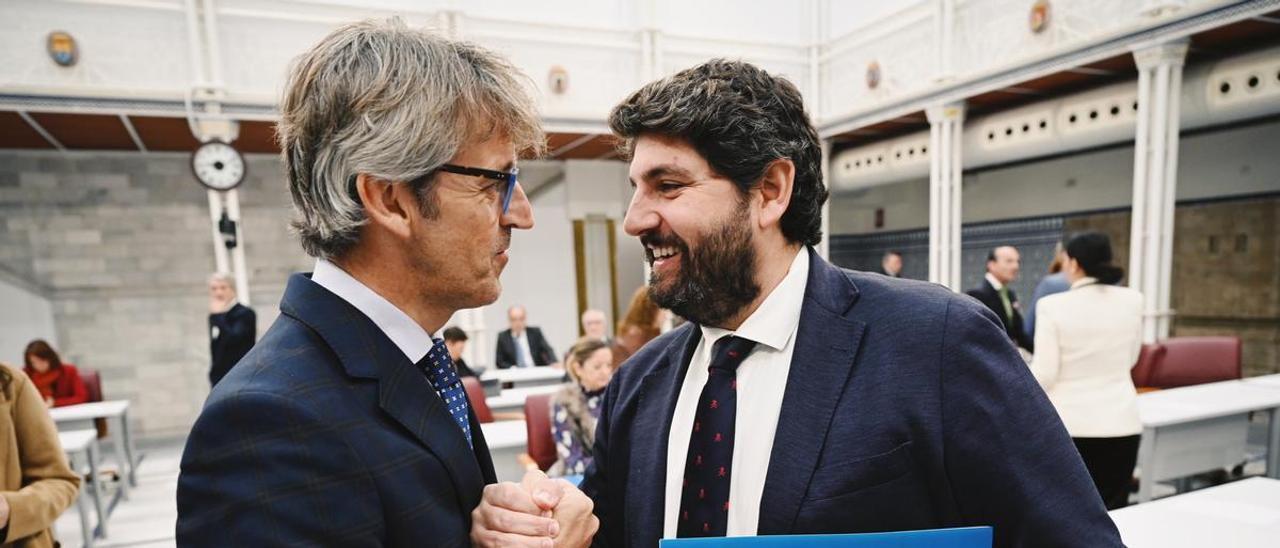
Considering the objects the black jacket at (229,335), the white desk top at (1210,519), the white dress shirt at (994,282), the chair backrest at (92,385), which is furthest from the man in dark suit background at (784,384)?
the chair backrest at (92,385)

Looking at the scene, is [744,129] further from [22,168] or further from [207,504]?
[22,168]

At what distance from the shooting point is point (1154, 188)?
5.40 meters

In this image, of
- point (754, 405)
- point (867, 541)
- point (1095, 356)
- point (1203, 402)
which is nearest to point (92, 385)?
point (754, 405)

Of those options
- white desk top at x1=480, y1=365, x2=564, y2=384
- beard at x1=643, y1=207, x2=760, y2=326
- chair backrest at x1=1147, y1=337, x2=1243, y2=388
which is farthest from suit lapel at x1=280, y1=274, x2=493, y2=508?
chair backrest at x1=1147, y1=337, x2=1243, y2=388

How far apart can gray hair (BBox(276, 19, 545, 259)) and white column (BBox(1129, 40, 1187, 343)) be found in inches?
262

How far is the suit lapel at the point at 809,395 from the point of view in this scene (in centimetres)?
91

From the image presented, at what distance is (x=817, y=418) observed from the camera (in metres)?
0.93

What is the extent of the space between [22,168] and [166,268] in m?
1.87

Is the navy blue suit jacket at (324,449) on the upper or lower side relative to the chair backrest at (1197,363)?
upper

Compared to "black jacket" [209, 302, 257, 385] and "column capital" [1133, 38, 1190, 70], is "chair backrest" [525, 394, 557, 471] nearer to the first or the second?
"black jacket" [209, 302, 257, 385]

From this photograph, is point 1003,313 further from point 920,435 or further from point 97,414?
point 97,414

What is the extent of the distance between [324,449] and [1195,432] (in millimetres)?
4439

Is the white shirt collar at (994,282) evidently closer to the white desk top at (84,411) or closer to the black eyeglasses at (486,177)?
the black eyeglasses at (486,177)

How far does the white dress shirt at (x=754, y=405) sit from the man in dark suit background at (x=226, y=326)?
4.92 m
